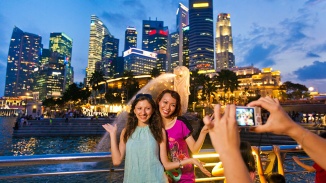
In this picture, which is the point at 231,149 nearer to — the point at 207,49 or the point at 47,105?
the point at 47,105

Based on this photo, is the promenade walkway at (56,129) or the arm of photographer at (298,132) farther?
the promenade walkway at (56,129)

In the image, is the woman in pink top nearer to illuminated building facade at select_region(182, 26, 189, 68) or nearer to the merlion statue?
the merlion statue

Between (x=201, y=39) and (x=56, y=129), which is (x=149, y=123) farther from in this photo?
(x=201, y=39)

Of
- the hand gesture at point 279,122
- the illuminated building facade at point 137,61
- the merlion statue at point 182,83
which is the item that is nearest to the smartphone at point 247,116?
the hand gesture at point 279,122

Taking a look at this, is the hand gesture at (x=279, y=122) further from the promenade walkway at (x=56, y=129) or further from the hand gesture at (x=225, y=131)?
the promenade walkway at (x=56, y=129)

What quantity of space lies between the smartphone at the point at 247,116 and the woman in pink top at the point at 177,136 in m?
1.15

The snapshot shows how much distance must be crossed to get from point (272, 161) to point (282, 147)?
37cm

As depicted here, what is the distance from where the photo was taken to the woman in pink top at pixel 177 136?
101 inches

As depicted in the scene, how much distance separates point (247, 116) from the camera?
1.33 meters

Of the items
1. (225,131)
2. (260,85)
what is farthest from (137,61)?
(225,131)

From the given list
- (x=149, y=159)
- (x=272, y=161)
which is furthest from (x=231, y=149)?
(x=272, y=161)

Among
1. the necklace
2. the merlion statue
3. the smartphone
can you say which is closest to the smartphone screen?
the smartphone

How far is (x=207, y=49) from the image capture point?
169375mm

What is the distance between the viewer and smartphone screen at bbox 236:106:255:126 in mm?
1288
